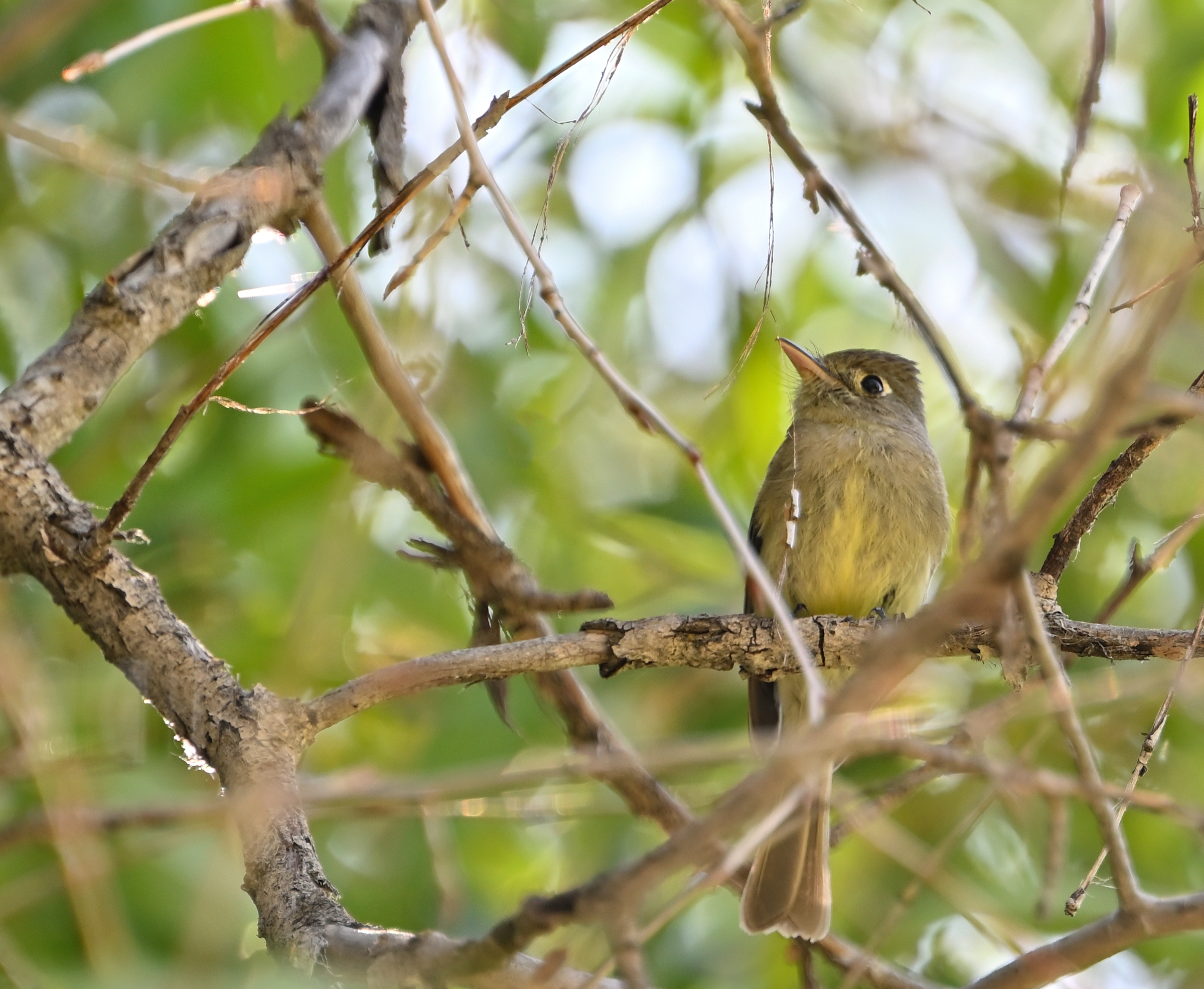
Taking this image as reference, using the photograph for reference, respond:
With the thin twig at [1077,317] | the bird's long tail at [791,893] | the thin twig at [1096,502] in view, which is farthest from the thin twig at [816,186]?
the bird's long tail at [791,893]

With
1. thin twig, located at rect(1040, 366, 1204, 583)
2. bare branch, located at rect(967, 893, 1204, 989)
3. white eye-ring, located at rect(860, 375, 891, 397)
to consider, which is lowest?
bare branch, located at rect(967, 893, 1204, 989)

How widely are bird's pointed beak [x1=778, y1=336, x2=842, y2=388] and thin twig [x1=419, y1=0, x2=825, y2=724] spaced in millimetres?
2990

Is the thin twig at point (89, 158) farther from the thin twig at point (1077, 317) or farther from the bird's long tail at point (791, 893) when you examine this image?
the bird's long tail at point (791, 893)

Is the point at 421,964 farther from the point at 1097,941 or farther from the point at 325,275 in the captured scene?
the point at 325,275

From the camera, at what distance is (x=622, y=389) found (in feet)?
6.45

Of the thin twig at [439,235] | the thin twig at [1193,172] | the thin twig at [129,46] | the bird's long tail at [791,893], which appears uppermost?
the thin twig at [129,46]

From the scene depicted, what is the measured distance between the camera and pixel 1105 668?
4.35 m

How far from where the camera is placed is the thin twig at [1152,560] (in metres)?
2.41

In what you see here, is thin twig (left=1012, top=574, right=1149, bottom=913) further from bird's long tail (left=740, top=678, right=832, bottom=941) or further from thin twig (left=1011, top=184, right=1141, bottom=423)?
bird's long tail (left=740, top=678, right=832, bottom=941)

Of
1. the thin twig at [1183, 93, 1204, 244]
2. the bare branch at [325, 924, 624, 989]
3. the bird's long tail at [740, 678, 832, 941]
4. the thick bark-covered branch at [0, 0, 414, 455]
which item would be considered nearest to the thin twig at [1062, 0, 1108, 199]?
the thin twig at [1183, 93, 1204, 244]

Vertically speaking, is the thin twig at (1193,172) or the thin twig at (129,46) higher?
the thin twig at (129,46)

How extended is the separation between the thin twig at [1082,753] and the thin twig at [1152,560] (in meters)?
0.92

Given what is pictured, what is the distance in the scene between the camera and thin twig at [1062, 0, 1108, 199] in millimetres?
1981

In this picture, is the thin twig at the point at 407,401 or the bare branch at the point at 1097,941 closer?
the bare branch at the point at 1097,941
